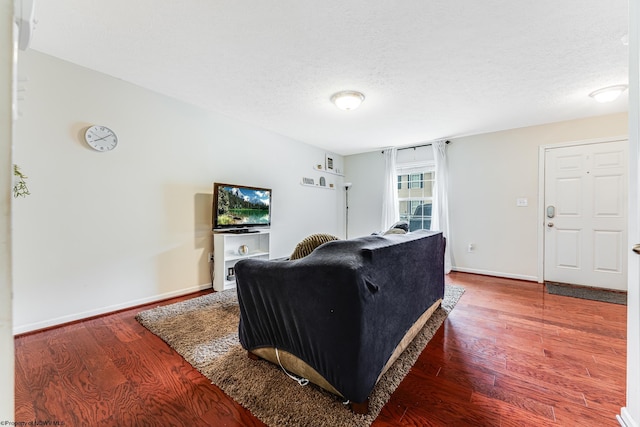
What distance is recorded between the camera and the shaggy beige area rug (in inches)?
49.3

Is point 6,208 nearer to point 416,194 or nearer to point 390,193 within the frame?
point 390,193

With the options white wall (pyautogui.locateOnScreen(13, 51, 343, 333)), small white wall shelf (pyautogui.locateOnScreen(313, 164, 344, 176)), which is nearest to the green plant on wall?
white wall (pyautogui.locateOnScreen(13, 51, 343, 333))

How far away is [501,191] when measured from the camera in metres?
3.91

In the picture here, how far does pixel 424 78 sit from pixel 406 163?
257 centimetres

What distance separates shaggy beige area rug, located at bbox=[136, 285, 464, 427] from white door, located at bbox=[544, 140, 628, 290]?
231 cm

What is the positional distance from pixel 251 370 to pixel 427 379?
1.09 metres

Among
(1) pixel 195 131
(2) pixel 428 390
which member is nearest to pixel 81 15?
(1) pixel 195 131

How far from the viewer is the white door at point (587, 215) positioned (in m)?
3.18

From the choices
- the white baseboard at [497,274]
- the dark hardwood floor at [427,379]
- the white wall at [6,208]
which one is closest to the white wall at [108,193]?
the dark hardwood floor at [427,379]

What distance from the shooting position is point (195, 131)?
311cm

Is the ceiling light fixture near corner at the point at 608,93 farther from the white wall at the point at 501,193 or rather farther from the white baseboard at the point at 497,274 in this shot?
the white baseboard at the point at 497,274

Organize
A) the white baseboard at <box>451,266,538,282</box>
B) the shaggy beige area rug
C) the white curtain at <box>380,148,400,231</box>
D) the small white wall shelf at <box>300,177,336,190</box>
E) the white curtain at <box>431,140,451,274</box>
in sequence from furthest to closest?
1. the white curtain at <box>380,148,400,231</box>
2. the small white wall shelf at <box>300,177,336,190</box>
3. the white curtain at <box>431,140,451,274</box>
4. the white baseboard at <box>451,266,538,282</box>
5. the shaggy beige area rug

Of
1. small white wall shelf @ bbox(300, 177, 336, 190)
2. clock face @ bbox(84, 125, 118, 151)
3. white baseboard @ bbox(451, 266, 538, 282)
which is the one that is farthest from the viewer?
small white wall shelf @ bbox(300, 177, 336, 190)

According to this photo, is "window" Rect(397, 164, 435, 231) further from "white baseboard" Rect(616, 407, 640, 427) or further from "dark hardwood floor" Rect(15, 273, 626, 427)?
"white baseboard" Rect(616, 407, 640, 427)
